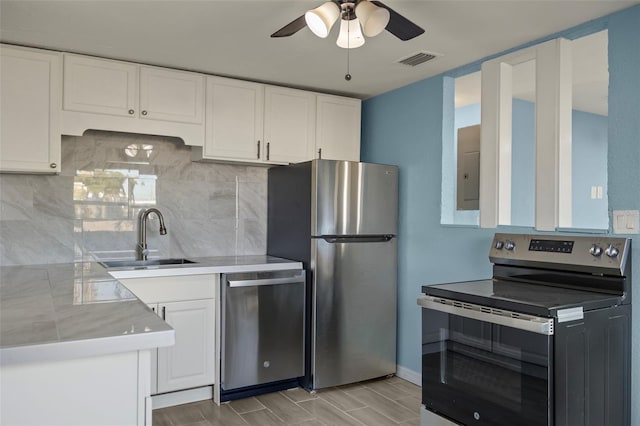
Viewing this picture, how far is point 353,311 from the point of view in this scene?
3.33 meters

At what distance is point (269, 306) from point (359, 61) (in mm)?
1709

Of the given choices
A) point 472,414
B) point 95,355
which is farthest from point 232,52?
point 472,414

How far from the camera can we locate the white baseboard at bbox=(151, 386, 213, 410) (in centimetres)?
294

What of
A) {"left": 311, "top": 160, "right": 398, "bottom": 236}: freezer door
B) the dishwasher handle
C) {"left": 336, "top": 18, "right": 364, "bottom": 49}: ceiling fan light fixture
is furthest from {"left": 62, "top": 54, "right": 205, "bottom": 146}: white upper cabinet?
{"left": 336, "top": 18, "right": 364, "bottom": 49}: ceiling fan light fixture

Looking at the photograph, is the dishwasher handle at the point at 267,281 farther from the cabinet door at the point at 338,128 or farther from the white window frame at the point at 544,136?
the white window frame at the point at 544,136

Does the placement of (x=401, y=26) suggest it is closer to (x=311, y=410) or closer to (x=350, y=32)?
(x=350, y=32)

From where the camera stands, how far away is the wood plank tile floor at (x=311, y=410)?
2.77 metres

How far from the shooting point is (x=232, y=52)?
9.56 feet

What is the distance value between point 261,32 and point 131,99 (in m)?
1.03

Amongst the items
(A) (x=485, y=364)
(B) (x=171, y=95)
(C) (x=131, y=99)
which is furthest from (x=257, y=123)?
(A) (x=485, y=364)

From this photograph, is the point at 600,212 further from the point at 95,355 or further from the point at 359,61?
the point at 95,355

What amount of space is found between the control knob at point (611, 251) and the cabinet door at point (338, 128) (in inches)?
84.3

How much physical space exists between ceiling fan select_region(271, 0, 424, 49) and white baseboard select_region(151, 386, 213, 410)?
2.25 metres

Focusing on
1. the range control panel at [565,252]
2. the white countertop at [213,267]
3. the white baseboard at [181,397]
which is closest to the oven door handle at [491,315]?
the range control panel at [565,252]
